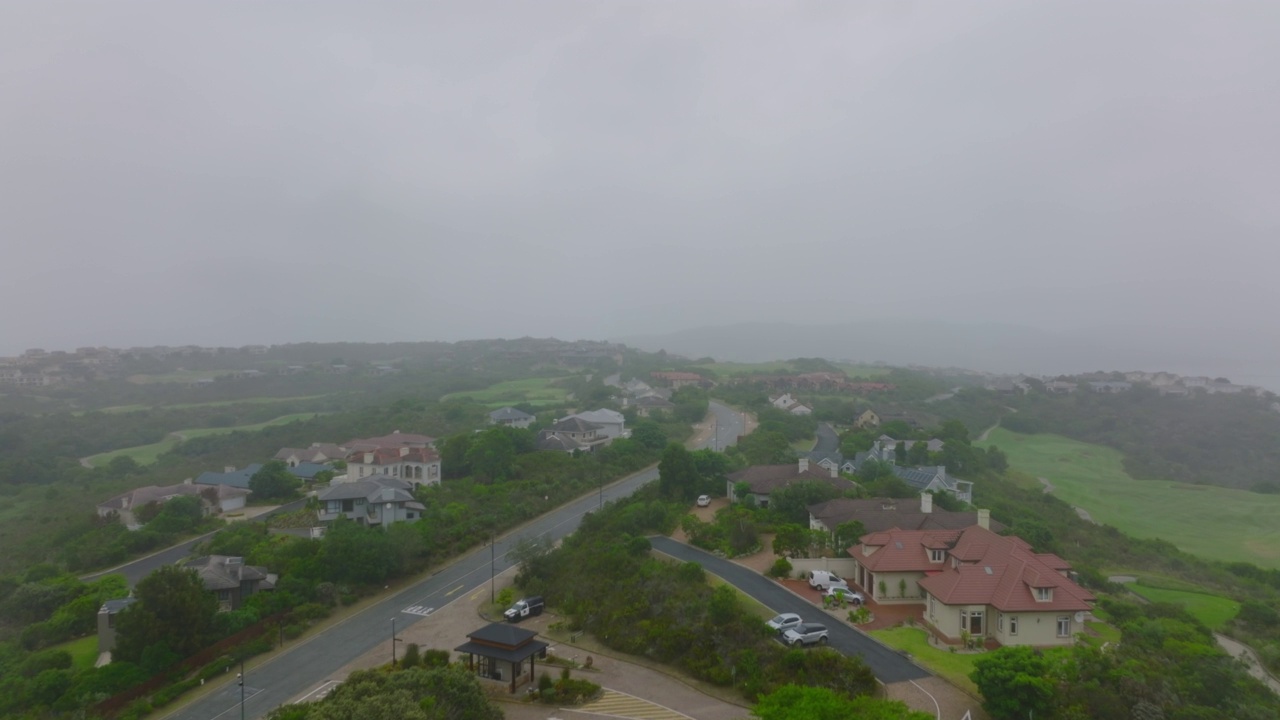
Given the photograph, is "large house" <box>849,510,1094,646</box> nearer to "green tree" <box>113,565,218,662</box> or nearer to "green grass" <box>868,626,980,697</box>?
"green grass" <box>868,626,980,697</box>

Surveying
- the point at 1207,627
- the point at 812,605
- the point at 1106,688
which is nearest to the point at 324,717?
the point at 812,605

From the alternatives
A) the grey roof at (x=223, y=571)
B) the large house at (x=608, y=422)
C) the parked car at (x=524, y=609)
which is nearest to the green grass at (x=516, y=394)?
the large house at (x=608, y=422)

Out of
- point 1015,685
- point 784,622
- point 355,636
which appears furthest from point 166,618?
point 1015,685

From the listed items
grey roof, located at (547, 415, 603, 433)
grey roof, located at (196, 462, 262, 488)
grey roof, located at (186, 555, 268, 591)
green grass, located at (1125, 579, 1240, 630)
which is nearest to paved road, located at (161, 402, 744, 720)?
grey roof, located at (186, 555, 268, 591)

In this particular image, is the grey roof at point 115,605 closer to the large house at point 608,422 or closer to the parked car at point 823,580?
the parked car at point 823,580

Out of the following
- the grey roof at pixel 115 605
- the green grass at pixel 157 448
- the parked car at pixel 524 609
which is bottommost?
the green grass at pixel 157 448

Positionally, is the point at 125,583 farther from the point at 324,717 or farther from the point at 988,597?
the point at 988,597
